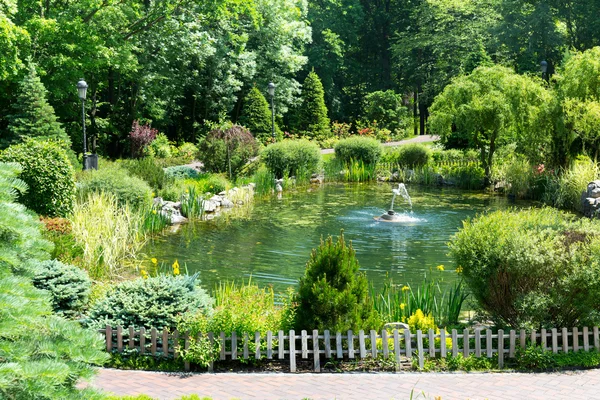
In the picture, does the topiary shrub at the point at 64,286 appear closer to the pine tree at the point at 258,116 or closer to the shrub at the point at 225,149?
the shrub at the point at 225,149

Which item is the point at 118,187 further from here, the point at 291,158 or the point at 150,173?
the point at 291,158

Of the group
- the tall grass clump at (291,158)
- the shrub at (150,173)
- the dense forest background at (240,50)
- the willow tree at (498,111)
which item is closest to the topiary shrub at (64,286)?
the dense forest background at (240,50)

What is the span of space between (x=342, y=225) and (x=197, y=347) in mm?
10510

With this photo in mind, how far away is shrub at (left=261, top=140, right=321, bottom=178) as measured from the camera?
25500mm

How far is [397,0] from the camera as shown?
1959 inches

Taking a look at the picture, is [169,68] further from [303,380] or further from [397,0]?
[303,380]

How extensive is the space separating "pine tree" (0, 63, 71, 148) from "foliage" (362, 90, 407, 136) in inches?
920

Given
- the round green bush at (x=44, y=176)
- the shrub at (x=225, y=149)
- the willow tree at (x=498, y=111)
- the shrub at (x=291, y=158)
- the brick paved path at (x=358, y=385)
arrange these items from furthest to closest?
the shrub at (x=291, y=158) < the shrub at (x=225, y=149) < the willow tree at (x=498, y=111) < the round green bush at (x=44, y=176) < the brick paved path at (x=358, y=385)

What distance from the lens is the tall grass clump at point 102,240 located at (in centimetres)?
1188

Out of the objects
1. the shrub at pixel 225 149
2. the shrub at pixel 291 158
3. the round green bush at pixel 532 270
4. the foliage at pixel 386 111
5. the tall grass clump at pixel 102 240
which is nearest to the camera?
the round green bush at pixel 532 270

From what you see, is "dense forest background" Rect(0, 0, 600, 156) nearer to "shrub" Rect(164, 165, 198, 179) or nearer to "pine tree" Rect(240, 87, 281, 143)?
"pine tree" Rect(240, 87, 281, 143)

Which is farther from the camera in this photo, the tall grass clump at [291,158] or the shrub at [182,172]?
the tall grass clump at [291,158]

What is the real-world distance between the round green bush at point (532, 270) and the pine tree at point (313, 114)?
30152 mm

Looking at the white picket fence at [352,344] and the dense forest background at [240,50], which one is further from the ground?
the dense forest background at [240,50]
